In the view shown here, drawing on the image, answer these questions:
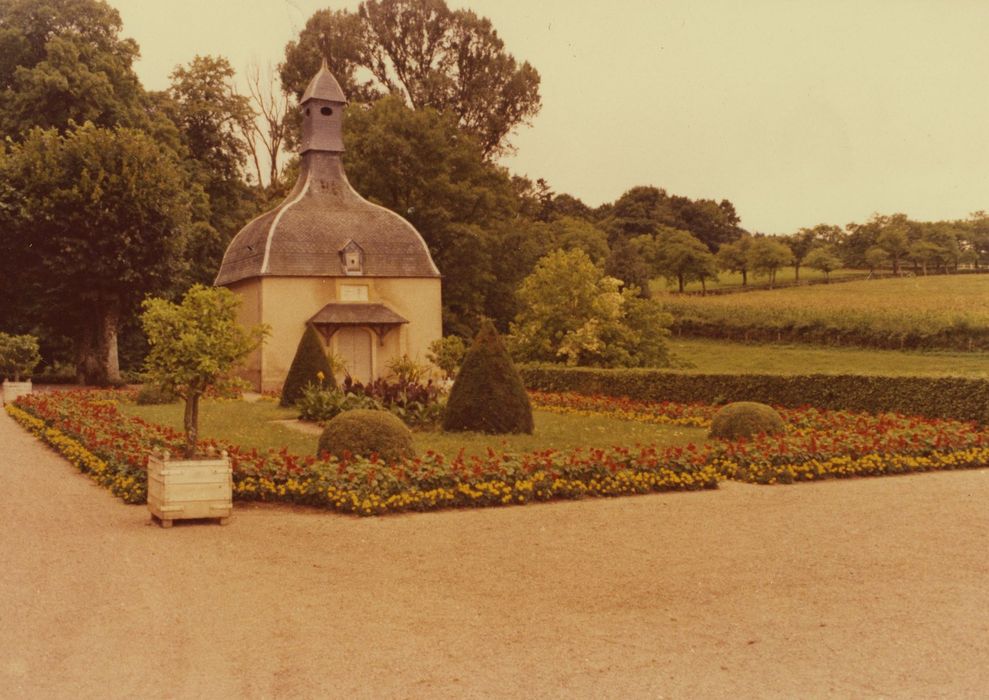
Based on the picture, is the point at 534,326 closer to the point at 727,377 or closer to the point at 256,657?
the point at 727,377

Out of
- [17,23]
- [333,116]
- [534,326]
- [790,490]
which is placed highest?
[17,23]

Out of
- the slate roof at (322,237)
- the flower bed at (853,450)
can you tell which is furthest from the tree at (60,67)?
the flower bed at (853,450)

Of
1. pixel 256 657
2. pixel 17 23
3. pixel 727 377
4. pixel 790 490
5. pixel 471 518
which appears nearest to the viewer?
pixel 256 657

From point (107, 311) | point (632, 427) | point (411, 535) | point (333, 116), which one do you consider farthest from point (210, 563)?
point (333, 116)

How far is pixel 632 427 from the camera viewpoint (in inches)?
818

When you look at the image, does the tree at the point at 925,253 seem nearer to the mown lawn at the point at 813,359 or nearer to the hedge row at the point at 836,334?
the hedge row at the point at 836,334

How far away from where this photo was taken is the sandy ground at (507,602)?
235 inches

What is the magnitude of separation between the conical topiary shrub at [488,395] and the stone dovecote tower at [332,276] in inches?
687

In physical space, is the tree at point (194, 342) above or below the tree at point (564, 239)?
below

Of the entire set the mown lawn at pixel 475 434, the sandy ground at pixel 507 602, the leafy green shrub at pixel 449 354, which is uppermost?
the leafy green shrub at pixel 449 354

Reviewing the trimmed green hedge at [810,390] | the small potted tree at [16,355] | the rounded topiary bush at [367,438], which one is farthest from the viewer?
the small potted tree at [16,355]

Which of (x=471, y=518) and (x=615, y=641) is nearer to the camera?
(x=615, y=641)

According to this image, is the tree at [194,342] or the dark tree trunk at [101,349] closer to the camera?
the tree at [194,342]

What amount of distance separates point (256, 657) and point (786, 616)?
3824 mm
